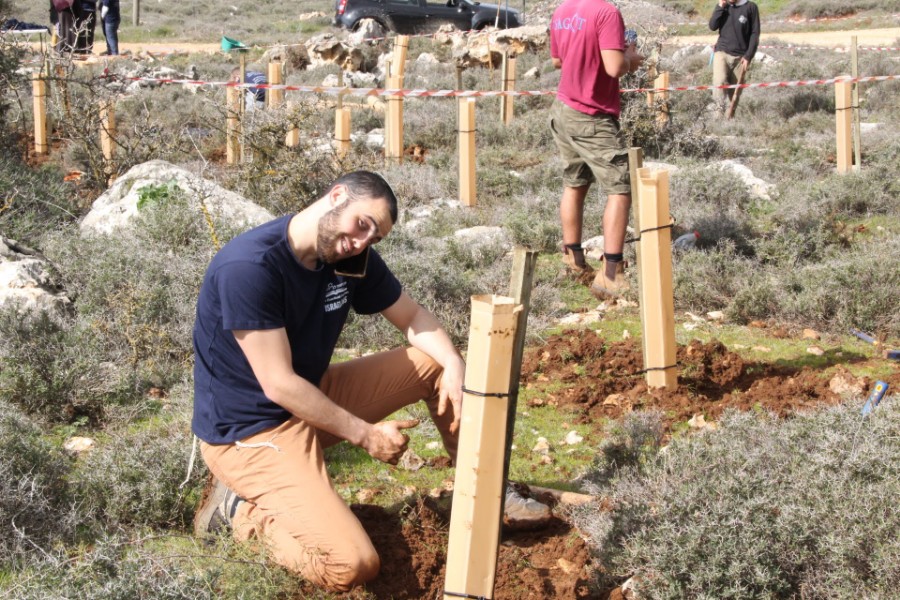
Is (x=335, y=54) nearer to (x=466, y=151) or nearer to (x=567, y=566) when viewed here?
(x=466, y=151)

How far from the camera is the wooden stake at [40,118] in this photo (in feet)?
39.1

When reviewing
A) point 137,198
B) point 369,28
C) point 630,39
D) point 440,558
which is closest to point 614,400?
point 440,558

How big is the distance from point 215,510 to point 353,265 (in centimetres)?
109

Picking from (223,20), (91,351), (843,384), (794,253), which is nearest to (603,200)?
(794,253)

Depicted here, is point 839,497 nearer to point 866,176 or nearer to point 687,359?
point 687,359

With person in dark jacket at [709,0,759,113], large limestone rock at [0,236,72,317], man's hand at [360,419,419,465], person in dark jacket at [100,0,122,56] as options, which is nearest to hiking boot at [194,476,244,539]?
man's hand at [360,419,419,465]

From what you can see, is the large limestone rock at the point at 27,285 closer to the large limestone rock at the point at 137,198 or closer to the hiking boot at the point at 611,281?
the large limestone rock at the point at 137,198

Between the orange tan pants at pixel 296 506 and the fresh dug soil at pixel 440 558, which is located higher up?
the orange tan pants at pixel 296 506

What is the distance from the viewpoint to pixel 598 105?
684cm

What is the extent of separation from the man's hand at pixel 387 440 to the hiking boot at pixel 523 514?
28.0 inches

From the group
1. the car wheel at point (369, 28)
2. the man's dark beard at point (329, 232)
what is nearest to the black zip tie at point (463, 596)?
the man's dark beard at point (329, 232)

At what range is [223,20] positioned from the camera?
37.2 metres

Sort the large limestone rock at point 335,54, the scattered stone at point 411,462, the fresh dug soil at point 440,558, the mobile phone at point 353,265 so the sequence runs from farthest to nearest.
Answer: the large limestone rock at point 335,54, the scattered stone at point 411,462, the mobile phone at point 353,265, the fresh dug soil at point 440,558

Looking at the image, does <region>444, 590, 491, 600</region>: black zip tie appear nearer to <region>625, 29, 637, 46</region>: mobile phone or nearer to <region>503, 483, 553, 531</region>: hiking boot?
<region>503, 483, 553, 531</region>: hiking boot
